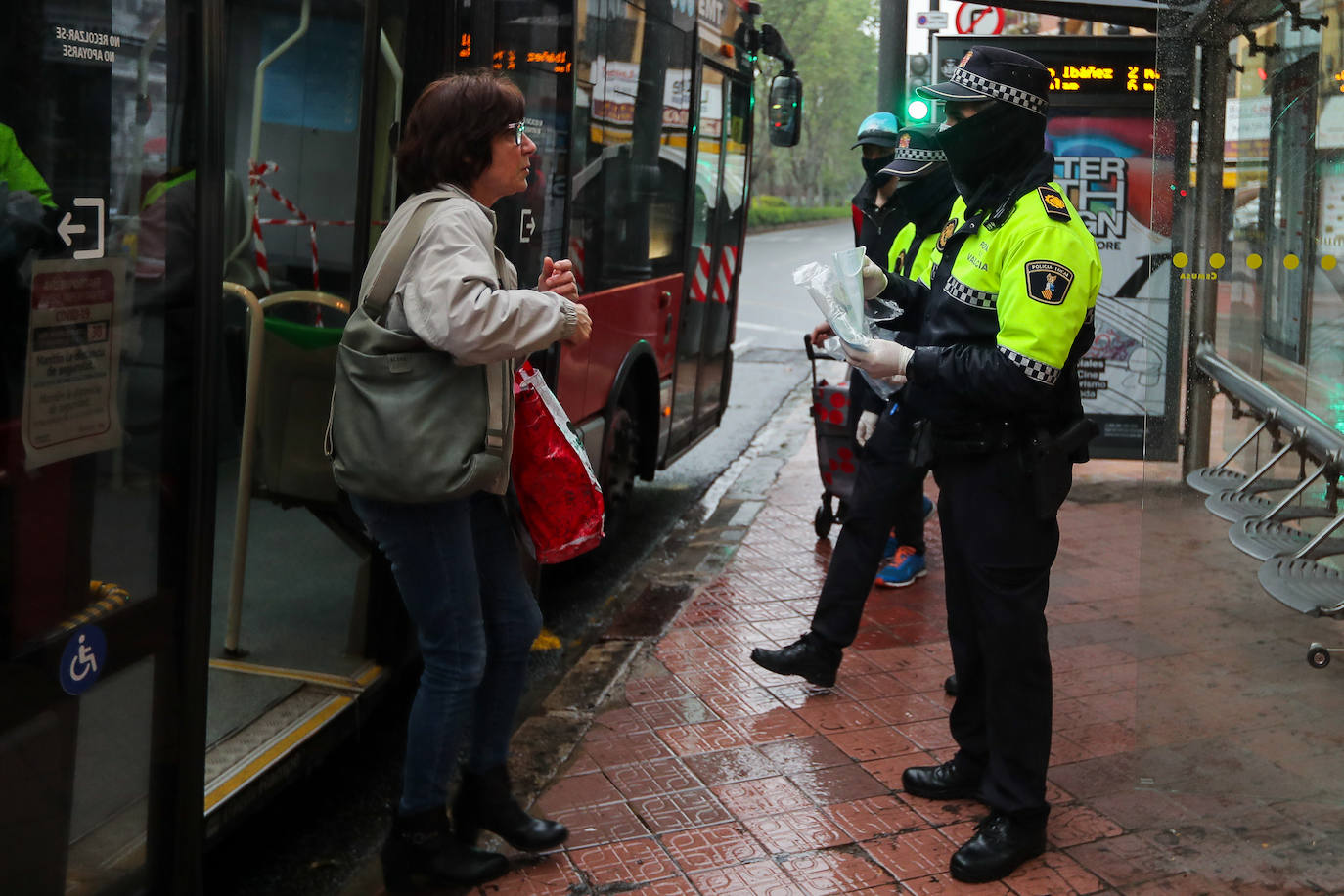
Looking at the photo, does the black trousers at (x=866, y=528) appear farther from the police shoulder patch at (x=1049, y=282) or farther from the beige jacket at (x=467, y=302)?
the beige jacket at (x=467, y=302)

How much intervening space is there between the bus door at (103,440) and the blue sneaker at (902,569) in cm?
376

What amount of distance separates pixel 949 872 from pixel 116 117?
2614 mm

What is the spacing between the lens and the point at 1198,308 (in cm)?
521

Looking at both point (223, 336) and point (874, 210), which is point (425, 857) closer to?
point (223, 336)

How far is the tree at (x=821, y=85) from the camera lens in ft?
184

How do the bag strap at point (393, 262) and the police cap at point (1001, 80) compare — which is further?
the police cap at point (1001, 80)

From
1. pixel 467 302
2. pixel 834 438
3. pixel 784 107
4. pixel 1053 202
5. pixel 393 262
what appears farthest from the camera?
pixel 784 107

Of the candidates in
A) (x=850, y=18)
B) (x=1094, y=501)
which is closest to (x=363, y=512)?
(x=1094, y=501)

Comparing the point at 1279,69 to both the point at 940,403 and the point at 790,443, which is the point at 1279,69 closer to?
the point at 940,403

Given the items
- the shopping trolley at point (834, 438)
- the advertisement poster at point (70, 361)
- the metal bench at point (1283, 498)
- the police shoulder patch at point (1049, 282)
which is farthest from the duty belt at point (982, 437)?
the shopping trolley at point (834, 438)

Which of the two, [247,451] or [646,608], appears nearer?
[247,451]

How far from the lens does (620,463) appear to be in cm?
679

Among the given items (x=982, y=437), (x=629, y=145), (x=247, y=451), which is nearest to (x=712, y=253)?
(x=629, y=145)

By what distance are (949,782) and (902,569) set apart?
7.61 ft
